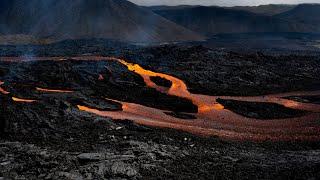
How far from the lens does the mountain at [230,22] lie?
546 ft

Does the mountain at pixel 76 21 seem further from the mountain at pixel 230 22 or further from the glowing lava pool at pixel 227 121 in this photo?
the glowing lava pool at pixel 227 121

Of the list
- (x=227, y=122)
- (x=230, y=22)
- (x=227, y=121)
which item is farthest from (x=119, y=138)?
(x=230, y=22)

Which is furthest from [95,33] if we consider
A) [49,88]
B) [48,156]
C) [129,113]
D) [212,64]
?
[48,156]

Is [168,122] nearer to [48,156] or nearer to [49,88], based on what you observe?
[48,156]

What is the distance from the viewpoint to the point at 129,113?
35.4 m

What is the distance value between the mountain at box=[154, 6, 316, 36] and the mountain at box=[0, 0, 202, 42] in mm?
Answer: 45470

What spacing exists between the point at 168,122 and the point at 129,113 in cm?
386

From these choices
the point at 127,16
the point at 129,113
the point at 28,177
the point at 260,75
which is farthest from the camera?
the point at 127,16

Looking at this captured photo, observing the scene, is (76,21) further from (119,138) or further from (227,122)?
(119,138)

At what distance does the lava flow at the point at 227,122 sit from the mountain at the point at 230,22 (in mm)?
121035

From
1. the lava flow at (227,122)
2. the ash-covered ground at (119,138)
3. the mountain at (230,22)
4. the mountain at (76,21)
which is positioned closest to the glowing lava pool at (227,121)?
the lava flow at (227,122)

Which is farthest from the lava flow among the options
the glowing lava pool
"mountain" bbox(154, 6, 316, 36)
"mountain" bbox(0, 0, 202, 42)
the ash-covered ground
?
"mountain" bbox(154, 6, 316, 36)

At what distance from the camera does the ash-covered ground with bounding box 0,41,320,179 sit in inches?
860

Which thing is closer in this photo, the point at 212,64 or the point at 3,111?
the point at 3,111
